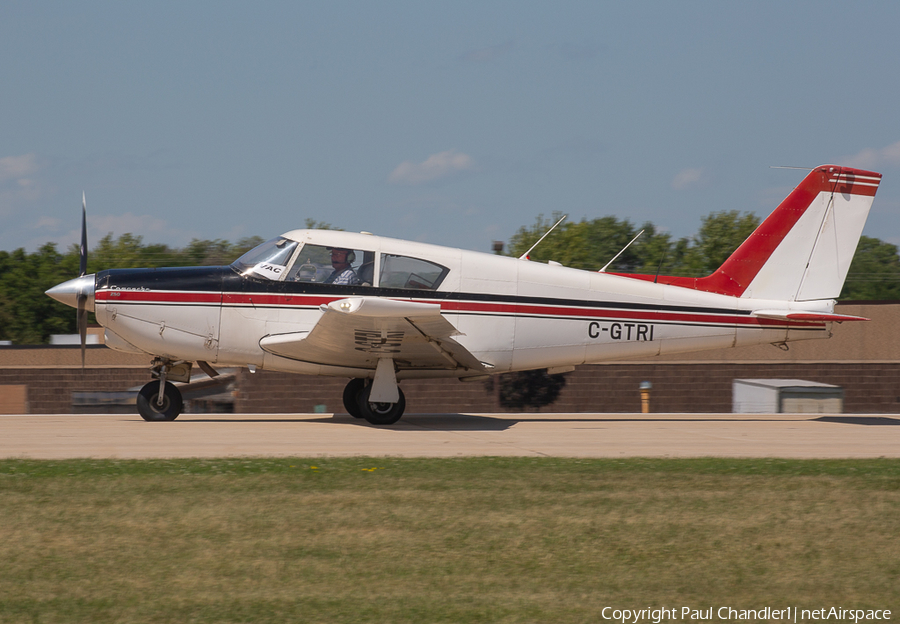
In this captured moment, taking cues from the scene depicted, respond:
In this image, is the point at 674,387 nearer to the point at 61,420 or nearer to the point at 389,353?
the point at 389,353

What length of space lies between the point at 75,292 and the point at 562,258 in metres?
53.5

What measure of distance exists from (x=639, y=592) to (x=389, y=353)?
737 centimetres

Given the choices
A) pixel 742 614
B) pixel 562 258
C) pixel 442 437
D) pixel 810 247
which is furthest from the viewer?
pixel 562 258

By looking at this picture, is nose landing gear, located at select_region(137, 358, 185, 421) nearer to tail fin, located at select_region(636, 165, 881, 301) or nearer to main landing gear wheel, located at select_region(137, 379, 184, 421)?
main landing gear wheel, located at select_region(137, 379, 184, 421)

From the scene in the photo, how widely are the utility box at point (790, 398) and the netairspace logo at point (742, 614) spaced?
14.6 metres

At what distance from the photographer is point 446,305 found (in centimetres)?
1166

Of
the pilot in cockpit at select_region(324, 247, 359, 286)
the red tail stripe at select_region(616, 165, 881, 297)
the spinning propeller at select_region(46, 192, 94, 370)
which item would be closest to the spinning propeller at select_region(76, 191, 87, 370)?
the spinning propeller at select_region(46, 192, 94, 370)

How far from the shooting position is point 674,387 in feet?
64.1

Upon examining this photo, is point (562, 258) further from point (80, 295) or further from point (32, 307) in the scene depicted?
point (80, 295)

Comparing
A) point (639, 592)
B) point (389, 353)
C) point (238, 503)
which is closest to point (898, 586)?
point (639, 592)

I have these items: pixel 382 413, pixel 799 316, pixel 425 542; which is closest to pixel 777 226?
pixel 799 316

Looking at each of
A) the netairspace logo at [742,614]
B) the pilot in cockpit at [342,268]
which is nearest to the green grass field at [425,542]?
the netairspace logo at [742,614]

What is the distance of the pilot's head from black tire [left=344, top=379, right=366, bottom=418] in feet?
7.10

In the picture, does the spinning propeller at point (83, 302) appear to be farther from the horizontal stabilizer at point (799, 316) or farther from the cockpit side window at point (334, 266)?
the horizontal stabilizer at point (799, 316)
